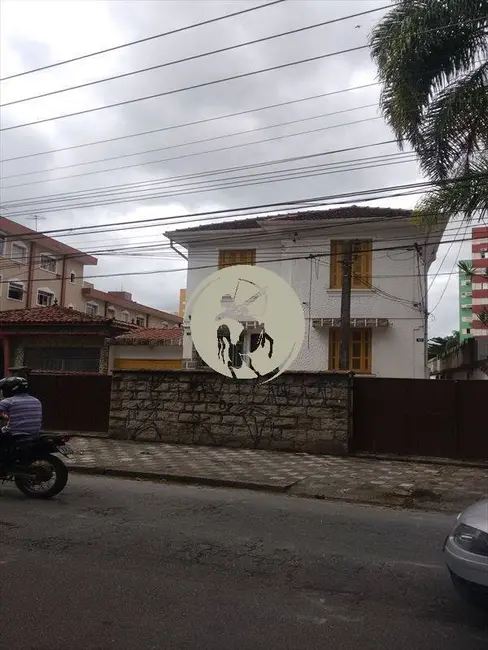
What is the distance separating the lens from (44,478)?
757 cm

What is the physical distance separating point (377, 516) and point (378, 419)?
4.88m

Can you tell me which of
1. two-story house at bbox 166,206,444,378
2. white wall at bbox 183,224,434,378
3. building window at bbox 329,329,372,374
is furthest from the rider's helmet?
building window at bbox 329,329,372,374

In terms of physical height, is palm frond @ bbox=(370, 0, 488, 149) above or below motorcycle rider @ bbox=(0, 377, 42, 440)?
above

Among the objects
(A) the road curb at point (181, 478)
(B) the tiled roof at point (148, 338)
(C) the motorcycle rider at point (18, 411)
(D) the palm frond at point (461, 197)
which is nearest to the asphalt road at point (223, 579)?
(C) the motorcycle rider at point (18, 411)

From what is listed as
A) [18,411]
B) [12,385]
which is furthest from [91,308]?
[18,411]

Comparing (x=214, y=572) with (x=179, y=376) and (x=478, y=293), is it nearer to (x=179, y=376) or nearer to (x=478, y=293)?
(x=179, y=376)

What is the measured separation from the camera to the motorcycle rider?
7.50 m

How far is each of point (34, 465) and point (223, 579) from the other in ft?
13.0

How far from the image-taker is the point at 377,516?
713 centimetres

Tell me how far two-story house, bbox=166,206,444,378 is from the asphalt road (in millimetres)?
12737

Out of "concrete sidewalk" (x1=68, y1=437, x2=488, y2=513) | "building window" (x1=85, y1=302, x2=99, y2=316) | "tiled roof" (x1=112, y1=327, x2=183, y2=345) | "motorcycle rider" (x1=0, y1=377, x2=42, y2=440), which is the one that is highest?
"building window" (x1=85, y1=302, x2=99, y2=316)

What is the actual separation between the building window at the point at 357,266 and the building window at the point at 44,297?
80.6ft

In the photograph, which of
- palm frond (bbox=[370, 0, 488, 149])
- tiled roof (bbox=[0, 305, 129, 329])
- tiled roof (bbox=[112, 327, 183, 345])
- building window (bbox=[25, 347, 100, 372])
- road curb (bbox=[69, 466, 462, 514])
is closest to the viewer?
road curb (bbox=[69, 466, 462, 514])

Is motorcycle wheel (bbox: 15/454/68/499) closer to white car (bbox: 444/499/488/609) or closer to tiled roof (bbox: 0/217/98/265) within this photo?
white car (bbox: 444/499/488/609)
